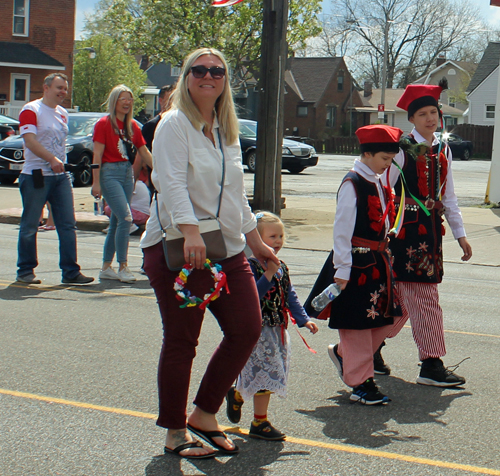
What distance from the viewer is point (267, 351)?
4.04m

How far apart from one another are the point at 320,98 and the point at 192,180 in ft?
208

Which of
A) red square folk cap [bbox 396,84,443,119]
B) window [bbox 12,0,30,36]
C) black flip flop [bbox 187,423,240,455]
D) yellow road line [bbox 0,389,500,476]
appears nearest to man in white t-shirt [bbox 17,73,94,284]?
yellow road line [bbox 0,389,500,476]

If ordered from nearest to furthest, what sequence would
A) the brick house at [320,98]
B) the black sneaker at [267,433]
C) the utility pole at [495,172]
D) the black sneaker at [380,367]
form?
1. the black sneaker at [267,433]
2. the black sneaker at [380,367]
3. the utility pole at [495,172]
4. the brick house at [320,98]

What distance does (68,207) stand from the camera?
312 inches

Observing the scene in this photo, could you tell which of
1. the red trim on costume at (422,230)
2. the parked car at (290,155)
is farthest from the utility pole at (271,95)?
the parked car at (290,155)

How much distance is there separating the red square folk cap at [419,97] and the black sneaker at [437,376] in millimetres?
1592

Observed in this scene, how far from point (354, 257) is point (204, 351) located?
1.62 m

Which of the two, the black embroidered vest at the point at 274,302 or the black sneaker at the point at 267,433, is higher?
the black embroidered vest at the point at 274,302

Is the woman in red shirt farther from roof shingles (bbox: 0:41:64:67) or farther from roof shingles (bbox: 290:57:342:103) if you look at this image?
roof shingles (bbox: 290:57:342:103)

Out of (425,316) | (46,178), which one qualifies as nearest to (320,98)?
(46,178)

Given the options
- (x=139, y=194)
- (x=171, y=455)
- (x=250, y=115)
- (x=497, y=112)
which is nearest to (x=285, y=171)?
(x=497, y=112)

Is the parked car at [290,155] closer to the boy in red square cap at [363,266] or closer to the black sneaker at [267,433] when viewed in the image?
the boy in red square cap at [363,266]

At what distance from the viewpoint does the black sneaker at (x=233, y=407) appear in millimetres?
4078

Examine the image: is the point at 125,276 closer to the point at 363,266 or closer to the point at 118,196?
the point at 118,196
